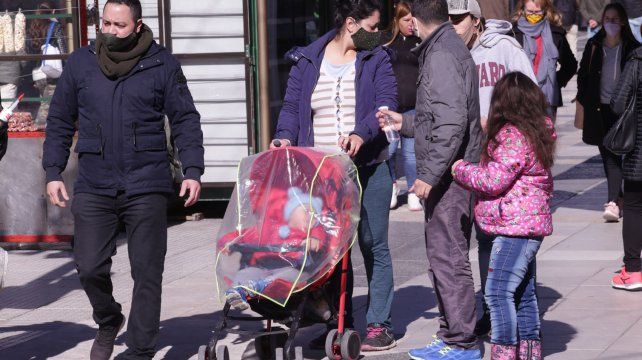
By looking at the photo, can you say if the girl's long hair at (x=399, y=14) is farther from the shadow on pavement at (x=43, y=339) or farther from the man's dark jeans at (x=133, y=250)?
the man's dark jeans at (x=133, y=250)

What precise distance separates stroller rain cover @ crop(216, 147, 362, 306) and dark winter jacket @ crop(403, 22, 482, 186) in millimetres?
399

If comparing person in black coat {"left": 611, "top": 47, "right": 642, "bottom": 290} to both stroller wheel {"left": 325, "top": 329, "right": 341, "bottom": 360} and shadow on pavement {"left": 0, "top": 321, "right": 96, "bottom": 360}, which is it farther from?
shadow on pavement {"left": 0, "top": 321, "right": 96, "bottom": 360}

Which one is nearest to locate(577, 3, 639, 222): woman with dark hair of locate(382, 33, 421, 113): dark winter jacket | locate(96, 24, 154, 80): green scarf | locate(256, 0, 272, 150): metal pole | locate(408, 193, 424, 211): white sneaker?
locate(382, 33, 421, 113): dark winter jacket

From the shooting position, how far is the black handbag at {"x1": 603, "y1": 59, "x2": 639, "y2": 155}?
8125 millimetres

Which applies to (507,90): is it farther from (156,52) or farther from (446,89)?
(156,52)

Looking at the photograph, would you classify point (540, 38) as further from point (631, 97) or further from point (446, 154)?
point (446, 154)

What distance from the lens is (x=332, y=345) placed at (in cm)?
649

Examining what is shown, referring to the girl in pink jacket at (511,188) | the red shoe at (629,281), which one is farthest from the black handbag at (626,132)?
the girl in pink jacket at (511,188)

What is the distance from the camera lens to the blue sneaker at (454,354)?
6.55 meters

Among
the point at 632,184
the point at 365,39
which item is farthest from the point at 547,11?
the point at 365,39

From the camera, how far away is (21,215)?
1040cm

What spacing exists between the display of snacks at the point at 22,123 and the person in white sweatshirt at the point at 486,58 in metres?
4.51

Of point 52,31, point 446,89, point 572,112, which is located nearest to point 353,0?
point 446,89

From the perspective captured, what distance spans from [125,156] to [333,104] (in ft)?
3.85
